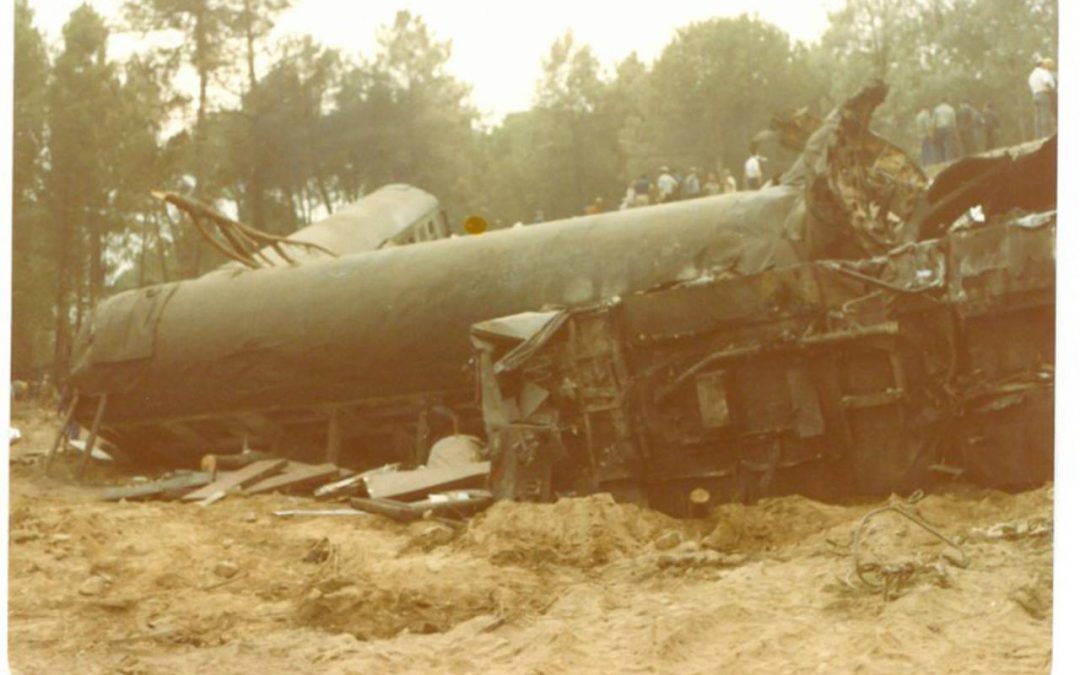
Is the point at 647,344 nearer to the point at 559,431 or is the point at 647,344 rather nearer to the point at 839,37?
the point at 559,431

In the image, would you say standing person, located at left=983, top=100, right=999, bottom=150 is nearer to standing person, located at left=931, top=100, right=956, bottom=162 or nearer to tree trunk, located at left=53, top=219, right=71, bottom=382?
standing person, located at left=931, top=100, right=956, bottom=162

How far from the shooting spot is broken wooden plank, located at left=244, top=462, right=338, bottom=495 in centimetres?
927

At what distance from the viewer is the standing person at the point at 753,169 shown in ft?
28.7

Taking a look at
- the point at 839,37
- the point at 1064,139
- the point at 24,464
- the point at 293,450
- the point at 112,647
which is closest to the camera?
the point at 1064,139

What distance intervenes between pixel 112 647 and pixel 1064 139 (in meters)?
3.95

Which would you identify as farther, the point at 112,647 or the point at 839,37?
the point at 839,37

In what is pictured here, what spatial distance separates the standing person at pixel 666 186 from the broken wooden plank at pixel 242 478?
11.0ft

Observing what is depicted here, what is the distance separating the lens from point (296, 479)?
9.36 metres

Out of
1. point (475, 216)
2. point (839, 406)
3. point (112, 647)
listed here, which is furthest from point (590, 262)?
point (112, 647)

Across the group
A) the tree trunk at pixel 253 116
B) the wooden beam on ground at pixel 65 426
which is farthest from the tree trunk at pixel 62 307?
the tree trunk at pixel 253 116

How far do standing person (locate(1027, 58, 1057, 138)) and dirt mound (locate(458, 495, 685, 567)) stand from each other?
8.28 ft

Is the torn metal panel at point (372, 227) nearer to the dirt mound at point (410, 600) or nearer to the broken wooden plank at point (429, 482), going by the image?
the broken wooden plank at point (429, 482)

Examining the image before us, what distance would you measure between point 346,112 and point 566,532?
3639mm

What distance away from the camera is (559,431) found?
282 inches
